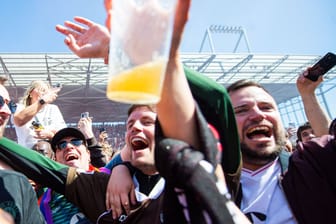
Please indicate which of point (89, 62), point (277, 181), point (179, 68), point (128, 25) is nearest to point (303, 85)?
point (277, 181)

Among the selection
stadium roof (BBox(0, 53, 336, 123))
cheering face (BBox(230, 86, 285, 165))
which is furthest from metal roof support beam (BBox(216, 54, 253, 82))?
cheering face (BBox(230, 86, 285, 165))

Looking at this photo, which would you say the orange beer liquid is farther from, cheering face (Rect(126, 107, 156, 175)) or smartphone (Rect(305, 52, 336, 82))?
smartphone (Rect(305, 52, 336, 82))

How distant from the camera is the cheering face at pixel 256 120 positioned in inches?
64.7

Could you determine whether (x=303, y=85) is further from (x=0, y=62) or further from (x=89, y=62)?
(x=0, y=62)

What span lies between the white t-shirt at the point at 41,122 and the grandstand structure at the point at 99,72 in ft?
26.3

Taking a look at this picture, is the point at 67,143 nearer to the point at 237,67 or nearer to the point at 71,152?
the point at 71,152

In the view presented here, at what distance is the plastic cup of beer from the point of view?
Answer: 1.94 feet

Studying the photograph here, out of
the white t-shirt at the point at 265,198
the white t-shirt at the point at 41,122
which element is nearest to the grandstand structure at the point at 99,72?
the white t-shirt at the point at 41,122

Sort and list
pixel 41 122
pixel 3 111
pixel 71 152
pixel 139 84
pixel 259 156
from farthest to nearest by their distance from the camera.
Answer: pixel 41 122, pixel 71 152, pixel 3 111, pixel 259 156, pixel 139 84

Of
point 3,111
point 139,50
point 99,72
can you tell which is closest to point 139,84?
point 139,50

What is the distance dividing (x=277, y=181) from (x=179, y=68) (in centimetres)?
90

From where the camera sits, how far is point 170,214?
2.42ft

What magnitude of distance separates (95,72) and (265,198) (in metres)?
11.5

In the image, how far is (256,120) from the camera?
5.51 ft
